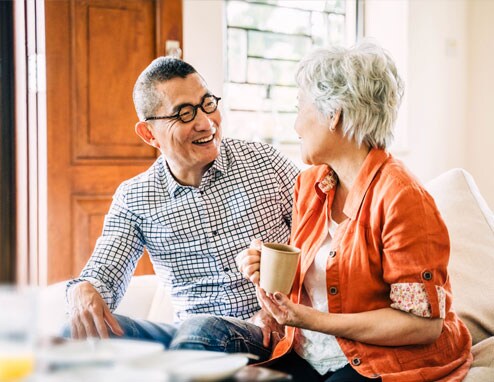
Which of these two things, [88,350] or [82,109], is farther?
[82,109]

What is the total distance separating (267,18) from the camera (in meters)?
4.30

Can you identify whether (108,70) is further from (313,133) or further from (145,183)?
(313,133)

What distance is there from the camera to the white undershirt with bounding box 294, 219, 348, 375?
1416 millimetres

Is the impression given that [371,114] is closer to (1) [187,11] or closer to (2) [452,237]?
(2) [452,237]

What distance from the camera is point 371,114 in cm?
140

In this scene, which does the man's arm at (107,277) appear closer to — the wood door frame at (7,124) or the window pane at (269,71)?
the wood door frame at (7,124)

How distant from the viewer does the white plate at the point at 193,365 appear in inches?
29.3

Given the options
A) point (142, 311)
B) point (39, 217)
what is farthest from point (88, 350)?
point (39, 217)

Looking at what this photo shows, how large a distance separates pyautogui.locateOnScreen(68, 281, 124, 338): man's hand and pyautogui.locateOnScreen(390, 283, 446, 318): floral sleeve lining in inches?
28.2

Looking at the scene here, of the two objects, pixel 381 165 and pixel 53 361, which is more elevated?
pixel 381 165

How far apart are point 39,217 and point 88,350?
2.20 meters

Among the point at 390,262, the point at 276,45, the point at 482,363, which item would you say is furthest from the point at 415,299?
the point at 276,45

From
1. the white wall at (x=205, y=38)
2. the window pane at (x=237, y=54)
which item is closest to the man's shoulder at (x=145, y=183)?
the white wall at (x=205, y=38)

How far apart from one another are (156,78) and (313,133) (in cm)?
62
